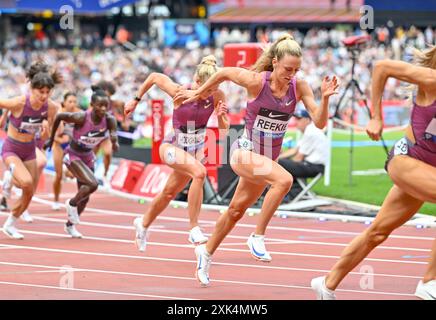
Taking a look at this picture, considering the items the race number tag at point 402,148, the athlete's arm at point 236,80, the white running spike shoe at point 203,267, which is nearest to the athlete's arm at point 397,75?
the race number tag at point 402,148

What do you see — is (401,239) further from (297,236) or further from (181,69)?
(181,69)

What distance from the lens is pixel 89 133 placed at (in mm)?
15156

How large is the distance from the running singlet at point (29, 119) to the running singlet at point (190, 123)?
2703 mm

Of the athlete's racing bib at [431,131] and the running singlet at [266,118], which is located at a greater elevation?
the athlete's racing bib at [431,131]

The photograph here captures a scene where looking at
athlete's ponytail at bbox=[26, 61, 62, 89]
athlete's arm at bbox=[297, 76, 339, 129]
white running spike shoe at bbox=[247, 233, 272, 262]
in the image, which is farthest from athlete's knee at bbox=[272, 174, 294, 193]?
athlete's ponytail at bbox=[26, 61, 62, 89]

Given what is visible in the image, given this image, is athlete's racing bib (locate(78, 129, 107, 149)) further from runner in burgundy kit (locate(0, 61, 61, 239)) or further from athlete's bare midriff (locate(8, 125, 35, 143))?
athlete's bare midriff (locate(8, 125, 35, 143))

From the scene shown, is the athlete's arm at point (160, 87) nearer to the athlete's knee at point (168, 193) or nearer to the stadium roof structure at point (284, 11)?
the athlete's knee at point (168, 193)

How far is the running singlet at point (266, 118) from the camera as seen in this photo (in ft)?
35.7

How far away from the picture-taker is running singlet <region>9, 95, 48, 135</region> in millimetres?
15016

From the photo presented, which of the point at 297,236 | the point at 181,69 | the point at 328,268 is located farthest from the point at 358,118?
the point at 328,268

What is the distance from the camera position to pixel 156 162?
20328 millimetres

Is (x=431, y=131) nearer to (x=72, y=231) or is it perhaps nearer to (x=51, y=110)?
(x=72, y=231)

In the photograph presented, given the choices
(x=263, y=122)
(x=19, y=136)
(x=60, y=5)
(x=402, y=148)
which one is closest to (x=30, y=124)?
(x=19, y=136)
